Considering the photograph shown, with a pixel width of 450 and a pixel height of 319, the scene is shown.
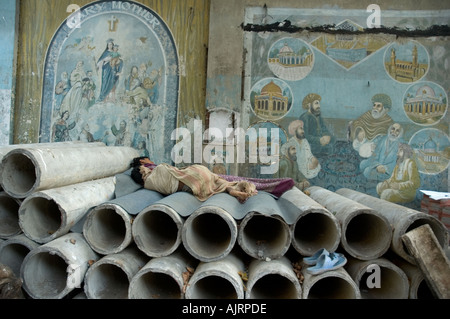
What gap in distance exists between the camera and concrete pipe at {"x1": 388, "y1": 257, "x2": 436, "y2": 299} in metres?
3.47

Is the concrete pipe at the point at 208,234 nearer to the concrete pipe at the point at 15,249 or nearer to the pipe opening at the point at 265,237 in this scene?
the pipe opening at the point at 265,237

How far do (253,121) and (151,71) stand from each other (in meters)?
2.32

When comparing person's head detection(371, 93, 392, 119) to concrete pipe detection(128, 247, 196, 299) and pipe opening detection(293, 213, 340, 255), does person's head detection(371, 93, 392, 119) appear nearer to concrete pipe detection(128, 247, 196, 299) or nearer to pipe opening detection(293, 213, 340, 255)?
pipe opening detection(293, 213, 340, 255)

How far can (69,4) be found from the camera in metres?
7.43

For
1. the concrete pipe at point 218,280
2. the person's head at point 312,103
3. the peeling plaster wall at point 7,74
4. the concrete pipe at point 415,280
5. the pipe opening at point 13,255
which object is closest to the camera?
the concrete pipe at point 218,280

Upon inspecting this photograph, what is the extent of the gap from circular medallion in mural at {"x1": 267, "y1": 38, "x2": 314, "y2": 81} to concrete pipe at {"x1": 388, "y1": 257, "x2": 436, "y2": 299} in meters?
4.17

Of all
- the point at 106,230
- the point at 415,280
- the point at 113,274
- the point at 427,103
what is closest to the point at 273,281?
the point at 415,280

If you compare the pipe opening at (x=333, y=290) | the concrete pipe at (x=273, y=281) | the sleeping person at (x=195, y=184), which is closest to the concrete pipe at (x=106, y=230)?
the sleeping person at (x=195, y=184)

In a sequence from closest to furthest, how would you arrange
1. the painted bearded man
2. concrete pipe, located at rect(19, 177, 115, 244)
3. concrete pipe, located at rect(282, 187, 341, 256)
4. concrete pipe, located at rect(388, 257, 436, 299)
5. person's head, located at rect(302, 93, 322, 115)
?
concrete pipe, located at rect(388, 257, 436, 299)
concrete pipe, located at rect(282, 187, 341, 256)
concrete pipe, located at rect(19, 177, 115, 244)
the painted bearded man
person's head, located at rect(302, 93, 322, 115)

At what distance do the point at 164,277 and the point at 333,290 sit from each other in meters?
1.82

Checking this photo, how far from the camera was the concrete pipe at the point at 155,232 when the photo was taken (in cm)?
365

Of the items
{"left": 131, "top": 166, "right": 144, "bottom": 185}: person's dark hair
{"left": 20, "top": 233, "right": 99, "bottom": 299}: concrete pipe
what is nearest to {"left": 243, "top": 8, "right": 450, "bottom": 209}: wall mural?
{"left": 131, "top": 166, "right": 144, "bottom": 185}: person's dark hair

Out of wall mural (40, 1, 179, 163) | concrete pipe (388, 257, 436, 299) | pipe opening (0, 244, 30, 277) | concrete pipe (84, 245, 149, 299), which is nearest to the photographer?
concrete pipe (388, 257, 436, 299)

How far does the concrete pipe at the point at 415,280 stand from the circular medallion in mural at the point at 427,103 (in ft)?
13.3
